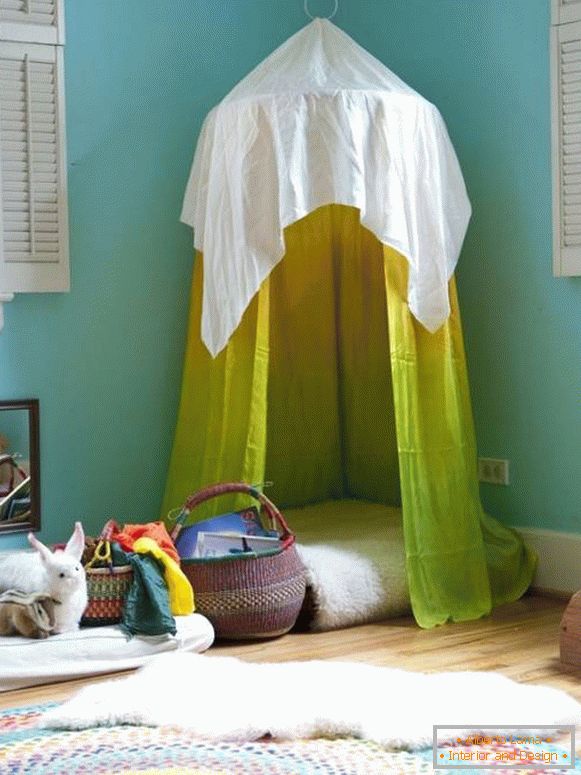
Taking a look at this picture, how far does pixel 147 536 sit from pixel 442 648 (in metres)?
0.89

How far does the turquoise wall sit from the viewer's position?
14.7 feet

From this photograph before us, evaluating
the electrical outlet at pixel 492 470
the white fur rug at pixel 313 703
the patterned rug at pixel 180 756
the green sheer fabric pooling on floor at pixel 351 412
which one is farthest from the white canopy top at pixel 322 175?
the patterned rug at pixel 180 756

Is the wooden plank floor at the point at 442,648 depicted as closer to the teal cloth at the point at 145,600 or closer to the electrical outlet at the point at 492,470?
the teal cloth at the point at 145,600

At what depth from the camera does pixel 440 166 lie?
4.28m

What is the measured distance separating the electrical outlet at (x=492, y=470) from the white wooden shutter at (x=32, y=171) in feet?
5.03

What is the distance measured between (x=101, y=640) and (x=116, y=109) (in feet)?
6.21

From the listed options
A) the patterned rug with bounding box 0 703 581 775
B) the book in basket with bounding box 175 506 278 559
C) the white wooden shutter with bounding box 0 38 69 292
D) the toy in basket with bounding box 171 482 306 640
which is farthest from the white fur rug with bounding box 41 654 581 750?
the white wooden shutter with bounding box 0 38 69 292

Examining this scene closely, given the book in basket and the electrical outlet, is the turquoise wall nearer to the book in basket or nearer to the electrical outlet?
the electrical outlet

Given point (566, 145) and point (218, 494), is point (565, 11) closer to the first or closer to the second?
point (566, 145)

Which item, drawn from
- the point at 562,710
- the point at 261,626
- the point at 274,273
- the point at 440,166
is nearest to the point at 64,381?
the point at 274,273

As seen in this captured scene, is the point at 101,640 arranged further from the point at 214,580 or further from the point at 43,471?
the point at 43,471

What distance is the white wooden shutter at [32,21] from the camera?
4324 mm

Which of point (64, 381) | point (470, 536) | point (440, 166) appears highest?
point (440, 166)

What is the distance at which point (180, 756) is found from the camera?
9.45ft
